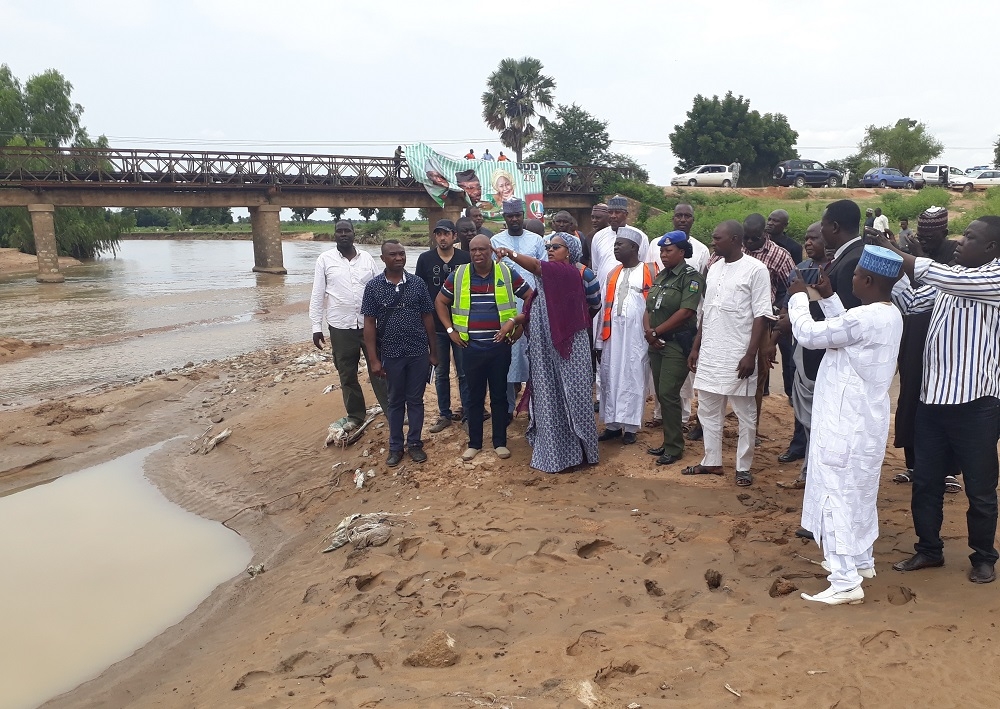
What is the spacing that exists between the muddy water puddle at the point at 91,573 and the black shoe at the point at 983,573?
14.3 ft

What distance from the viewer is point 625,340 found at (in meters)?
5.64

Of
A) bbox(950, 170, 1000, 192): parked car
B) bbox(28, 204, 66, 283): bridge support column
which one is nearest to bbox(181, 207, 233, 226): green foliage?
bbox(28, 204, 66, 283): bridge support column

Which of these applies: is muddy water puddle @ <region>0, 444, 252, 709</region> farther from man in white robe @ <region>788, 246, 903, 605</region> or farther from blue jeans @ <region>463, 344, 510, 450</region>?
man in white robe @ <region>788, 246, 903, 605</region>

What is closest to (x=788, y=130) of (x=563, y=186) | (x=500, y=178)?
(x=563, y=186)

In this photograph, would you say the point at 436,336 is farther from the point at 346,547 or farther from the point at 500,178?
the point at 500,178

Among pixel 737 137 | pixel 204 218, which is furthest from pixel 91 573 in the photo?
pixel 204 218

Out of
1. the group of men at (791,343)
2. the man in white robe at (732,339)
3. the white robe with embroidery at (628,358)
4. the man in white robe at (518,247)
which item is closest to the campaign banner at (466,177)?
the group of men at (791,343)

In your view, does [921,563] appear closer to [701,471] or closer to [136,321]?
[701,471]

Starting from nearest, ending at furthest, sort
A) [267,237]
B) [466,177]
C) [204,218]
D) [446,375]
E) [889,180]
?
1. [446,375]
2. [466,177]
3. [267,237]
4. [889,180]
5. [204,218]

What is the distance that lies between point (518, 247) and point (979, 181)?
3211 cm

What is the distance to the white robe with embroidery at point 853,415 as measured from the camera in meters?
3.26

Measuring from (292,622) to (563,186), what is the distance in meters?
31.3

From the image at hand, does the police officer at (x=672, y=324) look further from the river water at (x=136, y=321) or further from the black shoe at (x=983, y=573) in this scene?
the river water at (x=136, y=321)

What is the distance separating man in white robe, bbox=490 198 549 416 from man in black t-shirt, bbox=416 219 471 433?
0.36m
